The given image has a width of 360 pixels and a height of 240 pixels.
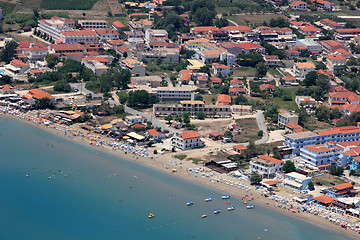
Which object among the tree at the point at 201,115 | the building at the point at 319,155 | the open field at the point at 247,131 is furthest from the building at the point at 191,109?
the building at the point at 319,155

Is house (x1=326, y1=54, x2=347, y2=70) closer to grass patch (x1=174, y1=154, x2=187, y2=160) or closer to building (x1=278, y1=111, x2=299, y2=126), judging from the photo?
building (x1=278, y1=111, x2=299, y2=126)

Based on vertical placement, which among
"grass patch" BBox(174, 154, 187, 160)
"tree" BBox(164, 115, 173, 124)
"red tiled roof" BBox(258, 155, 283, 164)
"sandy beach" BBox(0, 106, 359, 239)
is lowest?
"sandy beach" BBox(0, 106, 359, 239)

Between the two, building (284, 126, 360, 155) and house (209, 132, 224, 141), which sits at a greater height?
building (284, 126, 360, 155)

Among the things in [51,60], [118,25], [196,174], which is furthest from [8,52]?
[196,174]

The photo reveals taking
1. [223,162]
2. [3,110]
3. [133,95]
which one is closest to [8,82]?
[3,110]

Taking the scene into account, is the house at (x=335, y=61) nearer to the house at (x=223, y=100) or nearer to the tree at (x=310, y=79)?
the tree at (x=310, y=79)

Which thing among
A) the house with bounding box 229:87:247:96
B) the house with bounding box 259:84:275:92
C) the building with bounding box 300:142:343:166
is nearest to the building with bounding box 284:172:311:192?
the building with bounding box 300:142:343:166

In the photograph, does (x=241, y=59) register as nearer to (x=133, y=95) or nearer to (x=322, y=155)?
(x=133, y=95)
